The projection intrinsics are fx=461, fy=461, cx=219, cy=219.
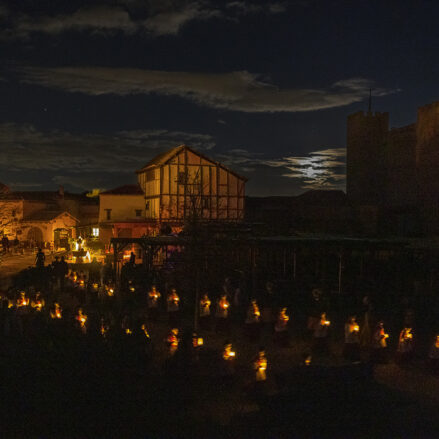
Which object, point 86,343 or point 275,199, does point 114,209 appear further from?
point 86,343

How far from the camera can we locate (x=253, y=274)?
17.8m

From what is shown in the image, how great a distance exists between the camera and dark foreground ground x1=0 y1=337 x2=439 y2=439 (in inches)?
291

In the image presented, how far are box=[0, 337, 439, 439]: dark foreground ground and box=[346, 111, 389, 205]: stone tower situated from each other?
34.3 meters

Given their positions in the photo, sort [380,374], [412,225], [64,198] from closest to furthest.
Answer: [380,374]
[412,225]
[64,198]

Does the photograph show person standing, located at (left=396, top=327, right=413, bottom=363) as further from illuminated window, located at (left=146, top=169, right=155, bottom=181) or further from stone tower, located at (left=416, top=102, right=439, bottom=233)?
illuminated window, located at (left=146, top=169, right=155, bottom=181)

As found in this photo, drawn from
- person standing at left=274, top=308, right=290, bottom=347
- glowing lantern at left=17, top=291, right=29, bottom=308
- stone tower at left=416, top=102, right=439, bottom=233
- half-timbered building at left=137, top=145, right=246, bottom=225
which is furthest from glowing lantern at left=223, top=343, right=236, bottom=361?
half-timbered building at left=137, top=145, right=246, bottom=225

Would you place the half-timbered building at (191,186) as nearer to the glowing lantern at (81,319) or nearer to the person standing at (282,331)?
the glowing lantern at (81,319)

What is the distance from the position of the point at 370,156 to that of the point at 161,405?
36.8 meters

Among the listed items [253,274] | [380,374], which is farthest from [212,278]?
[380,374]

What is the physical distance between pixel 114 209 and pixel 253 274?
2031 centimetres

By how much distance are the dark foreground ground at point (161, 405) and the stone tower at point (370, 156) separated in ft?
113

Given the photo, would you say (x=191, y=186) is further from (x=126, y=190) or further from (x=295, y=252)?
(x=295, y=252)

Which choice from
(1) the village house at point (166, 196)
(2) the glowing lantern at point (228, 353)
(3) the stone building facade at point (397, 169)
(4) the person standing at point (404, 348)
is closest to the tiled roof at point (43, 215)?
(1) the village house at point (166, 196)

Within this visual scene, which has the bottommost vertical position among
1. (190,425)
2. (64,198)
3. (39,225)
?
(190,425)
